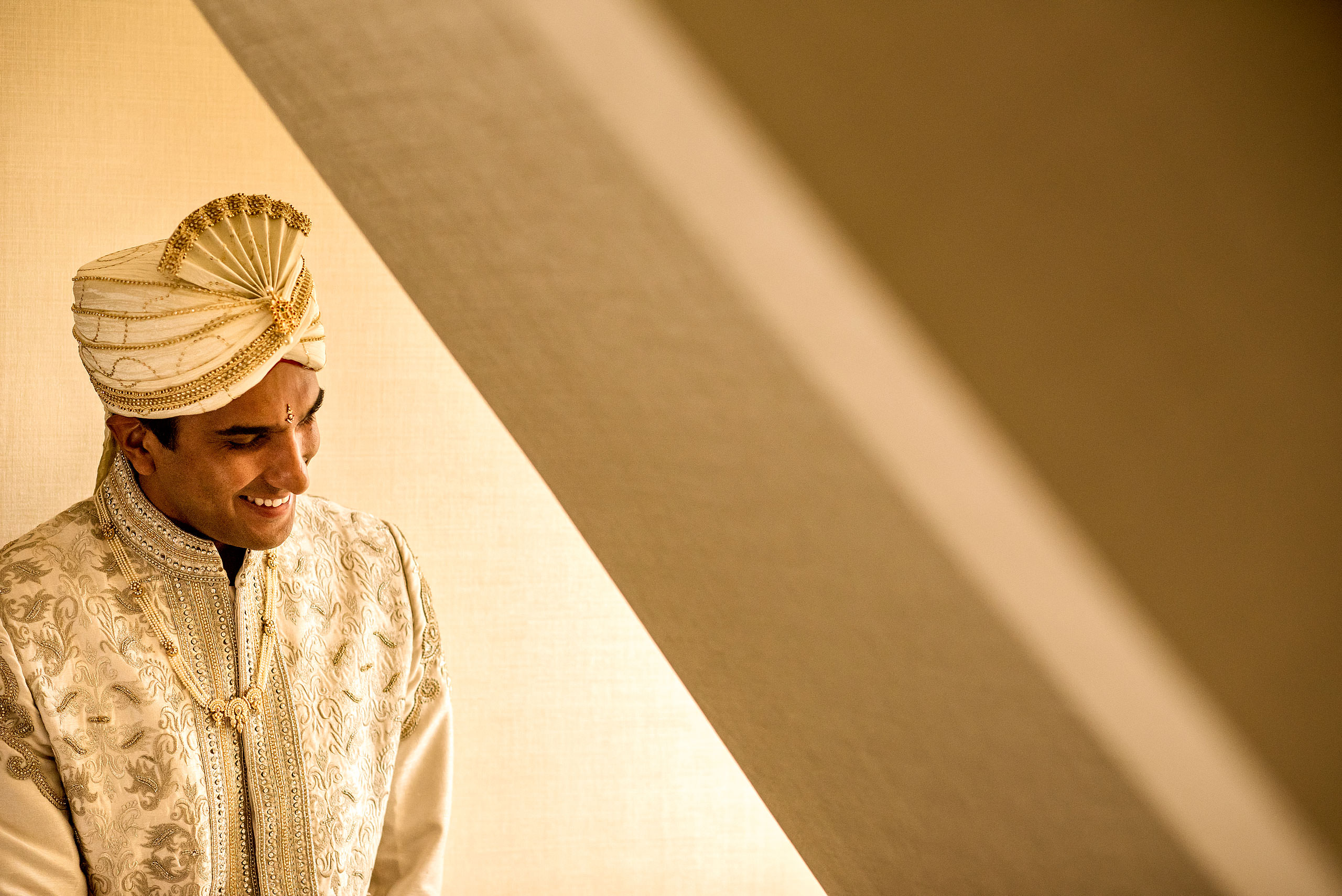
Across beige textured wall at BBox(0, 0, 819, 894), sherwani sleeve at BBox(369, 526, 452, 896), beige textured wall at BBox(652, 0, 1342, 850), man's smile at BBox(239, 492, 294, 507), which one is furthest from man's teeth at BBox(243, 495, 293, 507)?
beige textured wall at BBox(652, 0, 1342, 850)

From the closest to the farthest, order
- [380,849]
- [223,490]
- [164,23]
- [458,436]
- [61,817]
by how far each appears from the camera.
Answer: [61,817]
[223,490]
[380,849]
[164,23]
[458,436]

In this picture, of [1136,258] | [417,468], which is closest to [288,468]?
[417,468]

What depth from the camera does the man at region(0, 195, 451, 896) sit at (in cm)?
114

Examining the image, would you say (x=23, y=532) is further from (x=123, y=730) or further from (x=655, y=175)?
(x=655, y=175)

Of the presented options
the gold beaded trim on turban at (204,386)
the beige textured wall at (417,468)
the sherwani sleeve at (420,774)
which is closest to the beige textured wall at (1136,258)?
the gold beaded trim on turban at (204,386)

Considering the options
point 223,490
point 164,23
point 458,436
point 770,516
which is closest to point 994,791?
point 770,516

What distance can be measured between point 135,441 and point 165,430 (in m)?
0.05

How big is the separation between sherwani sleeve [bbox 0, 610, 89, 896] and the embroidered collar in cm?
17

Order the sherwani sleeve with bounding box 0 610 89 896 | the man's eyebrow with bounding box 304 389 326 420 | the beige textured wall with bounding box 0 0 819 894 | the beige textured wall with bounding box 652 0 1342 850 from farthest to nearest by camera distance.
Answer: the beige textured wall with bounding box 0 0 819 894 < the man's eyebrow with bounding box 304 389 326 420 < the sherwani sleeve with bounding box 0 610 89 896 < the beige textured wall with bounding box 652 0 1342 850

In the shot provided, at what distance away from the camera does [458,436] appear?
1.79 metres

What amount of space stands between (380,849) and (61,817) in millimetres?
459

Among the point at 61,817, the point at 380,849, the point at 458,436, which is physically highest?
the point at 61,817

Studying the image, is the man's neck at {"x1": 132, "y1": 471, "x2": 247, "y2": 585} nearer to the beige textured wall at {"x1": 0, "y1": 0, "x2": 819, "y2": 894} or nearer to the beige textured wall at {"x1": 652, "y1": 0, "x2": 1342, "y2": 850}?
the beige textured wall at {"x1": 0, "y1": 0, "x2": 819, "y2": 894}

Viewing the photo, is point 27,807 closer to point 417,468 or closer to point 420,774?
point 420,774
